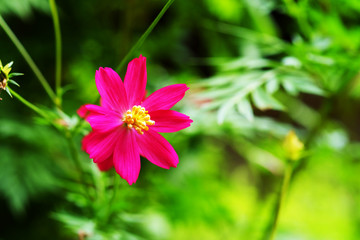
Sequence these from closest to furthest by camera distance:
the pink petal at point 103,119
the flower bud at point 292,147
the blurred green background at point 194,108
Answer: the pink petal at point 103,119 → the flower bud at point 292,147 → the blurred green background at point 194,108

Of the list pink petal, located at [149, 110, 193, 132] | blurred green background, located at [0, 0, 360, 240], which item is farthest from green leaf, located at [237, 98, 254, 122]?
pink petal, located at [149, 110, 193, 132]

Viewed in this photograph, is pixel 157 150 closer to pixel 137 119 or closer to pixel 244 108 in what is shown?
pixel 137 119

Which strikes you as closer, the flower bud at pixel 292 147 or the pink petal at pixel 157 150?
the pink petal at pixel 157 150

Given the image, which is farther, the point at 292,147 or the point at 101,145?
the point at 292,147

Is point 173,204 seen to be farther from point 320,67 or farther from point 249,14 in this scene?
point 249,14

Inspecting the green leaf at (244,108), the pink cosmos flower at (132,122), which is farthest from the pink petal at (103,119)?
the green leaf at (244,108)

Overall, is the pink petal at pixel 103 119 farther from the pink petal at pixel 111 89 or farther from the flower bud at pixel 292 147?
the flower bud at pixel 292 147

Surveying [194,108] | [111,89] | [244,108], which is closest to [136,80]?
[111,89]

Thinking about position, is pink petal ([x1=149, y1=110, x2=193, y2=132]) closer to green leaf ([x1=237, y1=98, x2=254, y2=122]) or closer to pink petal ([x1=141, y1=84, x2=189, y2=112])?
pink petal ([x1=141, y1=84, x2=189, y2=112])
